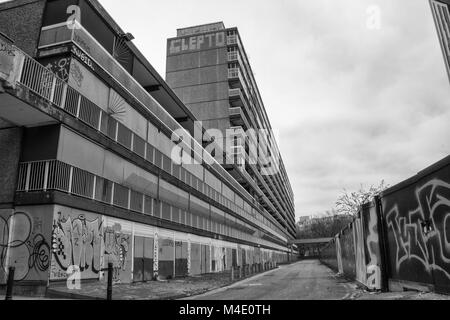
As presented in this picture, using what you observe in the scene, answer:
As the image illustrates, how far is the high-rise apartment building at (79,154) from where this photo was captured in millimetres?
13688

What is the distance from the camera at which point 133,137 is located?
68.0 feet

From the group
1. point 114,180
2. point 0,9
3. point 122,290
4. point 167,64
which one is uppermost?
point 167,64

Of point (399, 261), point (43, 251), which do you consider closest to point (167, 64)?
point (43, 251)

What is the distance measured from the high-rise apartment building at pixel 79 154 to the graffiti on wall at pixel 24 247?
4 cm

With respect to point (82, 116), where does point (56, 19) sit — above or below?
above

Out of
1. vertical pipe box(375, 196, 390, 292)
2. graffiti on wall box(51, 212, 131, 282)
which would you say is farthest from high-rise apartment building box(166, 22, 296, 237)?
vertical pipe box(375, 196, 390, 292)

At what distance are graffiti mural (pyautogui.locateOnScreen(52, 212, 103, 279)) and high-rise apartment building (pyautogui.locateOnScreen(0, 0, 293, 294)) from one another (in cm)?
4

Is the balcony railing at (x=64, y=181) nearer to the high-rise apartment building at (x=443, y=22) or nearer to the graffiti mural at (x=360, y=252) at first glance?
the graffiti mural at (x=360, y=252)

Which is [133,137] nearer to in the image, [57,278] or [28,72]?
[28,72]

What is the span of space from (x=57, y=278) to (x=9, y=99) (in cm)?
657

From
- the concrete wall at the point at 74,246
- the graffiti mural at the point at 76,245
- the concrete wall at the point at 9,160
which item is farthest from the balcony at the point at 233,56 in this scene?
the concrete wall at the point at 9,160

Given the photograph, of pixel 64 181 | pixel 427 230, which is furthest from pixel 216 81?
pixel 427 230

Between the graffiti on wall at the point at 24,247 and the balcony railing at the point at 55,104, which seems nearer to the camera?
the graffiti on wall at the point at 24,247

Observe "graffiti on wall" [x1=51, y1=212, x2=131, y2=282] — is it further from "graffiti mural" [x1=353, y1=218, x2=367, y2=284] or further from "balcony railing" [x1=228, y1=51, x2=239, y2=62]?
"balcony railing" [x1=228, y1=51, x2=239, y2=62]
